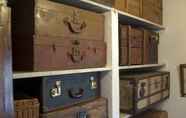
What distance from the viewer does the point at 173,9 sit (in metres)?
2.53

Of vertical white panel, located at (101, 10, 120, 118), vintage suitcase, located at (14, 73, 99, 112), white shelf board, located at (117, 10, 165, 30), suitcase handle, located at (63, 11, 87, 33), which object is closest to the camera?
vintage suitcase, located at (14, 73, 99, 112)

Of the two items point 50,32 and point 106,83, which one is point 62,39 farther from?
point 106,83

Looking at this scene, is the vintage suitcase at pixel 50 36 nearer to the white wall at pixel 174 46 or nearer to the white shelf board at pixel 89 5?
the white shelf board at pixel 89 5

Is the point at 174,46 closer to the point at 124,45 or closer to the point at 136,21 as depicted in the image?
the point at 136,21

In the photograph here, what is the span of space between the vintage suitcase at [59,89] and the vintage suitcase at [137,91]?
0.40 metres

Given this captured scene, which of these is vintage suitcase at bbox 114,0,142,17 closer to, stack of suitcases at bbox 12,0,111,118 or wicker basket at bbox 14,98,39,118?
stack of suitcases at bbox 12,0,111,118

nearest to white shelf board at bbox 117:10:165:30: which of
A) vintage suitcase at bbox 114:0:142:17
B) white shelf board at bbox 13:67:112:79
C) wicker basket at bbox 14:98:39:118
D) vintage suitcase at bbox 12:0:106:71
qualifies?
vintage suitcase at bbox 114:0:142:17

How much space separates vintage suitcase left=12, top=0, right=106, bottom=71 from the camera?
3.48 feet

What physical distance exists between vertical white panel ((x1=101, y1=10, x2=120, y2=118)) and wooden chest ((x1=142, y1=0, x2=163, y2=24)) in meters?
Result: 0.59

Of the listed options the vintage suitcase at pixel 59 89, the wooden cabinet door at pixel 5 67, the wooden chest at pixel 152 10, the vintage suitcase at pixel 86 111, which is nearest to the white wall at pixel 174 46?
the wooden chest at pixel 152 10

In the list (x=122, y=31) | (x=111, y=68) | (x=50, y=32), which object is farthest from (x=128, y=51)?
(x=50, y=32)

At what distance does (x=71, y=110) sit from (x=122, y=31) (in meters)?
0.78

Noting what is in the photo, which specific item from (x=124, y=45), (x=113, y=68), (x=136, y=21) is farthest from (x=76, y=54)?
(x=136, y=21)

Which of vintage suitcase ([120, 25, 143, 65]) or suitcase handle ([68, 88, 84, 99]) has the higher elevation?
vintage suitcase ([120, 25, 143, 65])
